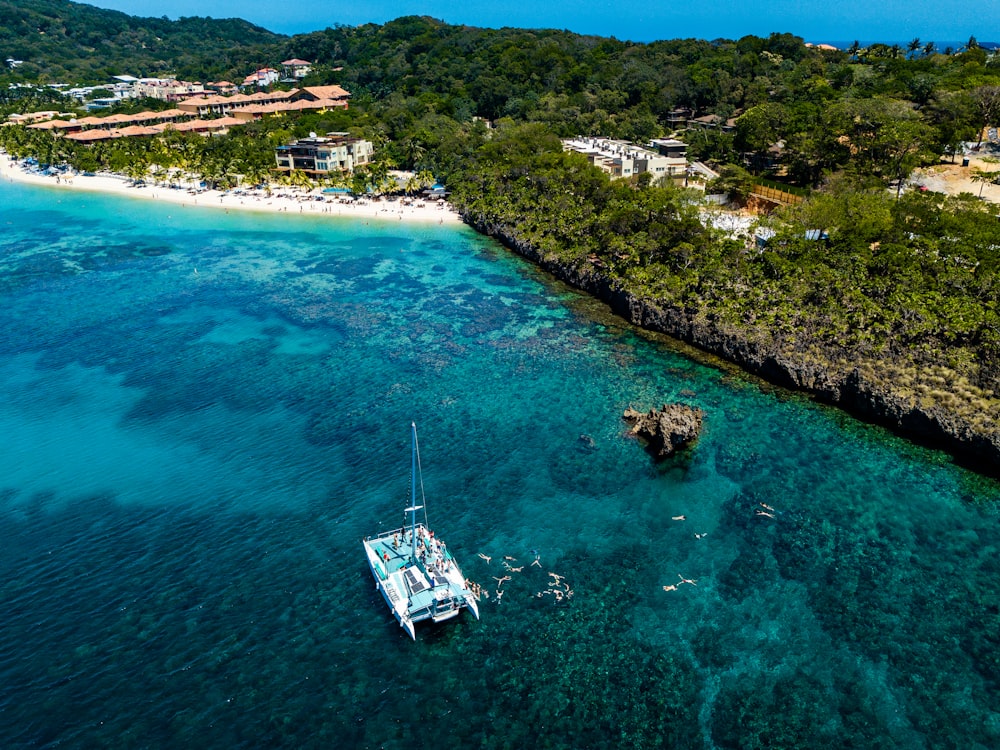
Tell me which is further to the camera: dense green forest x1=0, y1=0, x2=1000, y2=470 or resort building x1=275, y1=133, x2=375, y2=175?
resort building x1=275, y1=133, x2=375, y2=175

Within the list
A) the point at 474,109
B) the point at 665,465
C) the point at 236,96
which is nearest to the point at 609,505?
the point at 665,465

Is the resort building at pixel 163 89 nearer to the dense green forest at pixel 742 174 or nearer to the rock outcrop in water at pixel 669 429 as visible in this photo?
the dense green forest at pixel 742 174

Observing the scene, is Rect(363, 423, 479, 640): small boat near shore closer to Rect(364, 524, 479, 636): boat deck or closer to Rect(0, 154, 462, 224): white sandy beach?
Rect(364, 524, 479, 636): boat deck

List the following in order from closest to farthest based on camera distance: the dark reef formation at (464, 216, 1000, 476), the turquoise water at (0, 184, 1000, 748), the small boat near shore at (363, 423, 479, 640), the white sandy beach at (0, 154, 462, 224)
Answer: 1. the turquoise water at (0, 184, 1000, 748)
2. the small boat near shore at (363, 423, 479, 640)
3. the dark reef formation at (464, 216, 1000, 476)
4. the white sandy beach at (0, 154, 462, 224)

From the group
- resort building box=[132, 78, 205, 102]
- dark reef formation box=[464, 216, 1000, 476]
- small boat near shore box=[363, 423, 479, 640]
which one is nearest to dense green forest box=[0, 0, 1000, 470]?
dark reef formation box=[464, 216, 1000, 476]

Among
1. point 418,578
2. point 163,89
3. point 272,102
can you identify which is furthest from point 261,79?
point 418,578

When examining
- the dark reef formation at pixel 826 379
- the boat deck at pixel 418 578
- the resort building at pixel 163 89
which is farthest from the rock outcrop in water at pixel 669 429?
the resort building at pixel 163 89

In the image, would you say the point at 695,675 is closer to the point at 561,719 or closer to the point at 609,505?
the point at 561,719
